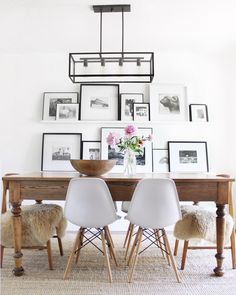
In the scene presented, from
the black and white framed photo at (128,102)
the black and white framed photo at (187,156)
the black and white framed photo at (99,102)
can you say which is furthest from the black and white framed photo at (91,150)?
the black and white framed photo at (187,156)

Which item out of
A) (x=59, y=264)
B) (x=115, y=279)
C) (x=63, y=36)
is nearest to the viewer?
(x=115, y=279)

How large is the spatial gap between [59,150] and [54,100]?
743 mm

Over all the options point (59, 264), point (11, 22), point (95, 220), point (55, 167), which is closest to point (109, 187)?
point (95, 220)

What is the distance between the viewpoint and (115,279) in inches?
88.4

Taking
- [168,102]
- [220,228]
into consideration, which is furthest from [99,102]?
[220,228]

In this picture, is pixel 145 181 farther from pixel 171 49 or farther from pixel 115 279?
pixel 171 49

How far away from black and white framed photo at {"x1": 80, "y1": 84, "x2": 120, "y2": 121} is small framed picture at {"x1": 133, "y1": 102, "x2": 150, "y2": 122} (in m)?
0.25

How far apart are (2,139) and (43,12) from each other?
6.24 feet

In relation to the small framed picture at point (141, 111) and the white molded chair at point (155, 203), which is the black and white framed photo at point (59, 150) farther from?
the white molded chair at point (155, 203)

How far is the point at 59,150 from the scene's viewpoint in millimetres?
3879

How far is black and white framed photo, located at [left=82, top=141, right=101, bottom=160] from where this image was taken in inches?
153

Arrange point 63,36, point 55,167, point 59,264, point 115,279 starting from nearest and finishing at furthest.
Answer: point 115,279 < point 59,264 < point 63,36 < point 55,167

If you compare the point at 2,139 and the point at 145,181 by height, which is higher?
the point at 2,139

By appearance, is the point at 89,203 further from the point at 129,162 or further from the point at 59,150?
the point at 59,150
